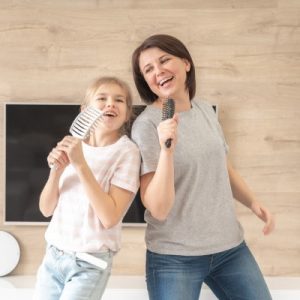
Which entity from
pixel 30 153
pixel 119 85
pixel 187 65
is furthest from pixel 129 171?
pixel 30 153

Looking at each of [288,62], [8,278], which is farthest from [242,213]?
[8,278]

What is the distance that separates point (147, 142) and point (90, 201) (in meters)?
0.21

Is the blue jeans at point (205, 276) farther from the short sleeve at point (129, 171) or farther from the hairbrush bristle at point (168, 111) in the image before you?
the hairbrush bristle at point (168, 111)

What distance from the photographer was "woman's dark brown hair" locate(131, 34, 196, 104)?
3.52 feet

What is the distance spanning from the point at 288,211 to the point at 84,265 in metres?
1.32

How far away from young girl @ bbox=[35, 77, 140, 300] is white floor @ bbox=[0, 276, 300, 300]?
2.33ft

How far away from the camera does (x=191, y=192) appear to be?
1.06 meters

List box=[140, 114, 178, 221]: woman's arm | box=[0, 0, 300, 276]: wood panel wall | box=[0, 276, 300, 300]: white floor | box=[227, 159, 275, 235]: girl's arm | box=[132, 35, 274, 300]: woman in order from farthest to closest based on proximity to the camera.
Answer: box=[0, 0, 300, 276]: wood panel wall
box=[0, 276, 300, 300]: white floor
box=[227, 159, 275, 235]: girl's arm
box=[132, 35, 274, 300]: woman
box=[140, 114, 178, 221]: woman's arm

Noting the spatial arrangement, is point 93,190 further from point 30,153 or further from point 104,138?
point 30,153

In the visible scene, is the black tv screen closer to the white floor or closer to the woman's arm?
the white floor

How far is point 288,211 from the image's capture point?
79.2 inches

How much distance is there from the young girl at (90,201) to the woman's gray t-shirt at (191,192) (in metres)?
0.05

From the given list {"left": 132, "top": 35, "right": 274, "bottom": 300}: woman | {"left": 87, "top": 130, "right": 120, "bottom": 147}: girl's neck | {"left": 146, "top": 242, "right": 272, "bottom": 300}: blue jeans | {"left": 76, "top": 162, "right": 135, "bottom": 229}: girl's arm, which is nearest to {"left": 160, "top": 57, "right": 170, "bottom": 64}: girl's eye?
{"left": 132, "top": 35, "right": 274, "bottom": 300}: woman

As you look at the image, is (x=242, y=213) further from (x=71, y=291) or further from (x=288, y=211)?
(x=71, y=291)
